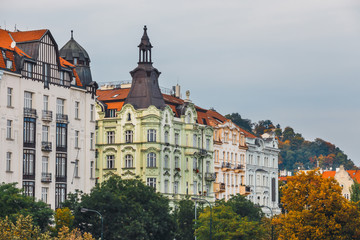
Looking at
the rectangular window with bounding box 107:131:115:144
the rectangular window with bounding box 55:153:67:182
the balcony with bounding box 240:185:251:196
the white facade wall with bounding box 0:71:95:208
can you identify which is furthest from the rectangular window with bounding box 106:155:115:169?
the balcony with bounding box 240:185:251:196

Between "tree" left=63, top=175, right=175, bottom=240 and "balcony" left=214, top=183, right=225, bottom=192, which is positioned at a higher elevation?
"balcony" left=214, top=183, right=225, bottom=192

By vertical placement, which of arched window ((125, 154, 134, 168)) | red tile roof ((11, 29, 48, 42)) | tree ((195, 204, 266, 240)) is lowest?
tree ((195, 204, 266, 240))

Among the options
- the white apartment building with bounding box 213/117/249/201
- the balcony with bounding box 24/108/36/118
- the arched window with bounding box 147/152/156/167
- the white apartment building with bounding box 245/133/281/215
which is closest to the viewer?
the balcony with bounding box 24/108/36/118

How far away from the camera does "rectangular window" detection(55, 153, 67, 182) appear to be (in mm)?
104688

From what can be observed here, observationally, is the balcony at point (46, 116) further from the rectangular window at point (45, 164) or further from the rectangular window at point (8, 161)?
the rectangular window at point (8, 161)

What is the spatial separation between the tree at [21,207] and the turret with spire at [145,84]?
134 feet

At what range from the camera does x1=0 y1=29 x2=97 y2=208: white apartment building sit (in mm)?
98000

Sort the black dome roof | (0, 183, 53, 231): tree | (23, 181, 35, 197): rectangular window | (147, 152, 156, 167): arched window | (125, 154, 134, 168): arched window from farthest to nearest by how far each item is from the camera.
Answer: (125, 154, 134, 168): arched window, (147, 152, 156, 167): arched window, the black dome roof, (23, 181, 35, 197): rectangular window, (0, 183, 53, 231): tree

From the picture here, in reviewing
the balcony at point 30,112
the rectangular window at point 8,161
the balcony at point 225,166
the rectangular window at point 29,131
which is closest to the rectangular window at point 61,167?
the rectangular window at point 29,131

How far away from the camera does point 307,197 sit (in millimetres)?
94438

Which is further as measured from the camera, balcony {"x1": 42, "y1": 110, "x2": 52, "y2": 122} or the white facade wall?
balcony {"x1": 42, "y1": 110, "x2": 52, "y2": 122}

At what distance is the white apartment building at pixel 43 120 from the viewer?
322 feet

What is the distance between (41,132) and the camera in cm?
10194

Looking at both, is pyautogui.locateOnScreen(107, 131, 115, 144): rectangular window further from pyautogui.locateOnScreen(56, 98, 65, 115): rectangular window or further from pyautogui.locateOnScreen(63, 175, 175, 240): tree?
pyautogui.locateOnScreen(63, 175, 175, 240): tree
